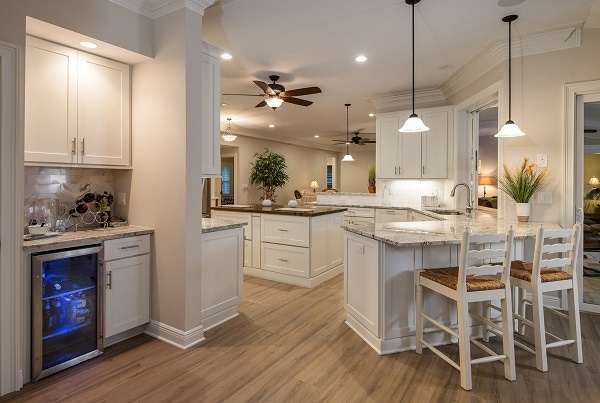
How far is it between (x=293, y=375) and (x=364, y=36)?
3.14m

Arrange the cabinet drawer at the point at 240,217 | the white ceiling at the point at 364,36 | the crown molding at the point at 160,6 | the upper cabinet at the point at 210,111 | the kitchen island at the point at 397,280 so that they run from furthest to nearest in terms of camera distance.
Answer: the cabinet drawer at the point at 240,217
the upper cabinet at the point at 210,111
the white ceiling at the point at 364,36
the crown molding at the point at 160,6
the kitchen island at the point at 397,280

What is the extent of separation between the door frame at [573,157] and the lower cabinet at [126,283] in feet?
12.8

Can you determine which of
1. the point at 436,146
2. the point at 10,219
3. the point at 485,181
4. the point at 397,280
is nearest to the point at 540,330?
the point at 397,280

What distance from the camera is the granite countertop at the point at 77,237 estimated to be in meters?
2.27

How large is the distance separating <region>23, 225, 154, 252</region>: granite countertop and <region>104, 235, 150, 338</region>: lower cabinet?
50mm

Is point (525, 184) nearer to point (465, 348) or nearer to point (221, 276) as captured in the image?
point (465, 348)

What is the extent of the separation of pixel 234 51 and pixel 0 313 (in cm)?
321

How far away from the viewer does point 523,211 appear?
3504 mm

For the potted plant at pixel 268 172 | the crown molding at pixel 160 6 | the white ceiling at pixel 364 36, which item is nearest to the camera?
the crown molding at pixel 160 6

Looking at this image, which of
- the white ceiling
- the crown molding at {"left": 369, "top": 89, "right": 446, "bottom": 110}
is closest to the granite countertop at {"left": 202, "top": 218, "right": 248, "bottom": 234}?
the white ceiling

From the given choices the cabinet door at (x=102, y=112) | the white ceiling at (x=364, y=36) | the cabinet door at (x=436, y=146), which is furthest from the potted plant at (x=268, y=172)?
the cabinet door at (x=102, y=112)

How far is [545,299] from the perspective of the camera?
3584 millimetres

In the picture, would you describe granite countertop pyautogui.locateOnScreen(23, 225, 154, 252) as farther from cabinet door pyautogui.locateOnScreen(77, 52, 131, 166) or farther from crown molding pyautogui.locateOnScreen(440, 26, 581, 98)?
crown molding pyautogui.locateOnScreen(440, 26, 581, 98)

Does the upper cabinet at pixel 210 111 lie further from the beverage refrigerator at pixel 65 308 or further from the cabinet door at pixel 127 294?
the beverage refrigerator at pixel 65 308
